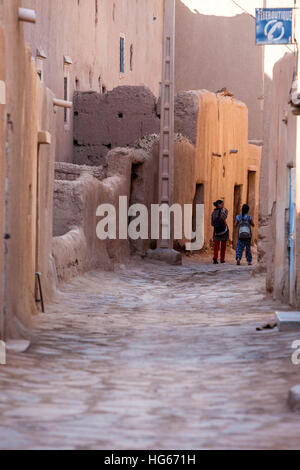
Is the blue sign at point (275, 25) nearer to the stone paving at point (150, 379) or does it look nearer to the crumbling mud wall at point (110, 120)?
the stone paving at point (150, 379)

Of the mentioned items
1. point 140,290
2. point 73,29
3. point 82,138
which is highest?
point 73,29

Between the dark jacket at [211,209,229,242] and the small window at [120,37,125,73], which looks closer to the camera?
the dark jacket at [211,209,229,242]

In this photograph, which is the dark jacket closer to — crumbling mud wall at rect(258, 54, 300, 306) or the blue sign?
crumbling mud wall at rect(258, 54, 300, 306)

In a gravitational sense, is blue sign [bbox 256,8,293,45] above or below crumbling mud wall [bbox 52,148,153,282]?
above

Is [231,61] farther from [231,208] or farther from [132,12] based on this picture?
[231,208]

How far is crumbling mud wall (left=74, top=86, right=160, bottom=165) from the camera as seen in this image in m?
25.7

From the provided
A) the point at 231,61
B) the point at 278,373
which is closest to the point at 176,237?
the point at 231,61

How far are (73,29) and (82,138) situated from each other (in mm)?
3183

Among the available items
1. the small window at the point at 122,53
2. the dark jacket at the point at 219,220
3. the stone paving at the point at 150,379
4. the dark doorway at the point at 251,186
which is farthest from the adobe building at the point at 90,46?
the stone paving at the point at 150,379

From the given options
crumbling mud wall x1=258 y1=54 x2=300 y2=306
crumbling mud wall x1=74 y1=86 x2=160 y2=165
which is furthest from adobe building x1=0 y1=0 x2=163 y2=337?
crumbling mud wall x1=258 y1=54 x2=300 y2=306

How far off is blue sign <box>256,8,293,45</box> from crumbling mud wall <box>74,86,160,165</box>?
12.6m

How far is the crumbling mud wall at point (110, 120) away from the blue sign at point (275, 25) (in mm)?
12581

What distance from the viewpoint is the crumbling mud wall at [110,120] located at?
84.3 feet

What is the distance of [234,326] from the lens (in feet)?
35.8
